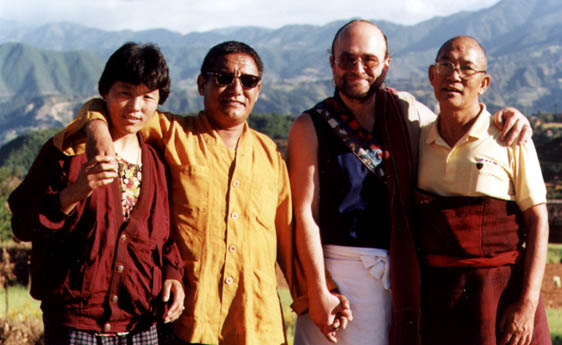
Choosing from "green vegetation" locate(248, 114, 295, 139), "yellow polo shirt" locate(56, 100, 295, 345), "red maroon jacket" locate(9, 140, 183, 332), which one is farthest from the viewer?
"green vegetation" locate(248, 114, 295, 139)

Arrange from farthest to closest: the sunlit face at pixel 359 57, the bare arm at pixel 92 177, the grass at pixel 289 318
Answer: the grass at pixel 289 318 → the sunlit face at pixel 359 57 → the bare arm at pixel 92 177

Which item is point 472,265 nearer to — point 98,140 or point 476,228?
point 476,228

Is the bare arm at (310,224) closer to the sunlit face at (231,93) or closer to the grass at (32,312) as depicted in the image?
the sunlit face at (231,93)

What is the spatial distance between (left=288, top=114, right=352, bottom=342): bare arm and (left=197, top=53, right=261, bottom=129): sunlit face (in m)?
0.32

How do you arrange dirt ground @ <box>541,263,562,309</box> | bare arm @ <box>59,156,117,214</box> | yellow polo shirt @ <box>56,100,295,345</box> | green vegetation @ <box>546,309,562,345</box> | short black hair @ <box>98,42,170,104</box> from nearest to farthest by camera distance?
bare arm @ <box>59,156,117,214</box> < short black hair @ <box>98,42,170,104</box> < yellow polo shirt @ <box>56,100,295,345</box> < green vegetation @ <box>546,309,562,345</box> < dirt ground @ <box>541,263,562,309</box>

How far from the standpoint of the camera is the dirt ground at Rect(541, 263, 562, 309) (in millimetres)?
8734

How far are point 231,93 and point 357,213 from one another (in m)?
0.85

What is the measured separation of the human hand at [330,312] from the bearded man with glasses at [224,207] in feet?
0.62

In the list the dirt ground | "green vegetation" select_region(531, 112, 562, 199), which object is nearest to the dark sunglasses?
the dirt ground

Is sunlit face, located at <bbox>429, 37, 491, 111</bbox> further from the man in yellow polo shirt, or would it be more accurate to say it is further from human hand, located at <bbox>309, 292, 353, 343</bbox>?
human hand, located at <bbox>309, 292, 353, 343</bbox>

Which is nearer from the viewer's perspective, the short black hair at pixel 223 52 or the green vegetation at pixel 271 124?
the short black hair at pixel 223 52

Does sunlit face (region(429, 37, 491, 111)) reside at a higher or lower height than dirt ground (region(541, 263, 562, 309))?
higher

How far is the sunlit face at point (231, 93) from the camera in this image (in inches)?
116

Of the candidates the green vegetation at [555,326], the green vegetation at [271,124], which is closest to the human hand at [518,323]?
the green vegetation at [555,326]
